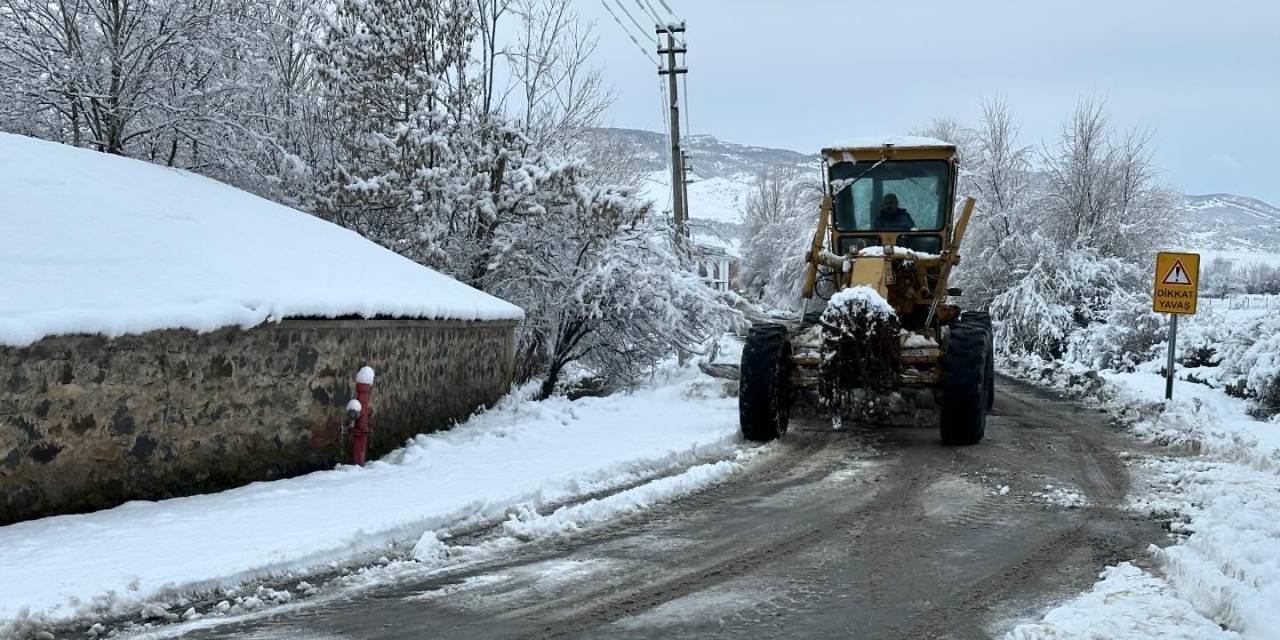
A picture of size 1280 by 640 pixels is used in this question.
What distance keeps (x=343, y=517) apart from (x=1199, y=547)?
506 cm

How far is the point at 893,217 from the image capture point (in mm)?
11703

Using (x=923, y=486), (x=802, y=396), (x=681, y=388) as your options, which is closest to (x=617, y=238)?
(x=681, y=388)

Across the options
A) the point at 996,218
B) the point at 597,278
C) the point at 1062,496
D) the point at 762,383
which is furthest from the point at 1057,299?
the point at 1062,496

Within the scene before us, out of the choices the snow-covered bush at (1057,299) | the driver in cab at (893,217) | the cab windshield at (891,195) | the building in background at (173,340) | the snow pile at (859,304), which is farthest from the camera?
the snow-covered bush at (1057,299)

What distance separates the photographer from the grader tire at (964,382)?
9.48m

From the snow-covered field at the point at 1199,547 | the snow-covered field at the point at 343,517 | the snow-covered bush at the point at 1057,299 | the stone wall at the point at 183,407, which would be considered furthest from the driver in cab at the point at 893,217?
the snow-covered bush at the point at 1057,299

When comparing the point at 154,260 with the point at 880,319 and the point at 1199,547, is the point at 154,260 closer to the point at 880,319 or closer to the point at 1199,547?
the point at 880,319

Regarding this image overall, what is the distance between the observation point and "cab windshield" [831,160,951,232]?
452 inches

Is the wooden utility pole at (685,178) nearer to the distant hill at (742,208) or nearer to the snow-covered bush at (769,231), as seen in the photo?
the distant hill at (742,208)

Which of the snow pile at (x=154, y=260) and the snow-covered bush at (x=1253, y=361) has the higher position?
the snow pile at (x=154, y=260)

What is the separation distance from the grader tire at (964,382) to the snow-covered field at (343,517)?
207cm

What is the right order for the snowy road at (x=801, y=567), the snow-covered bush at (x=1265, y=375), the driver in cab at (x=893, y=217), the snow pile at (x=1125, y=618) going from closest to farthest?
the snow pile at (x=1125, y=618)
the snowy road at (x=801, y=567)
the driver in cab at (x=893, y=217)
the snow-covered bush at (x=1265, y=375)

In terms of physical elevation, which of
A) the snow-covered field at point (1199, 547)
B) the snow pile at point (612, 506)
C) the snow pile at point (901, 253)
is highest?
the snow pile at point (901, 253)

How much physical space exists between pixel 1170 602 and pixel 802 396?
7.47m
